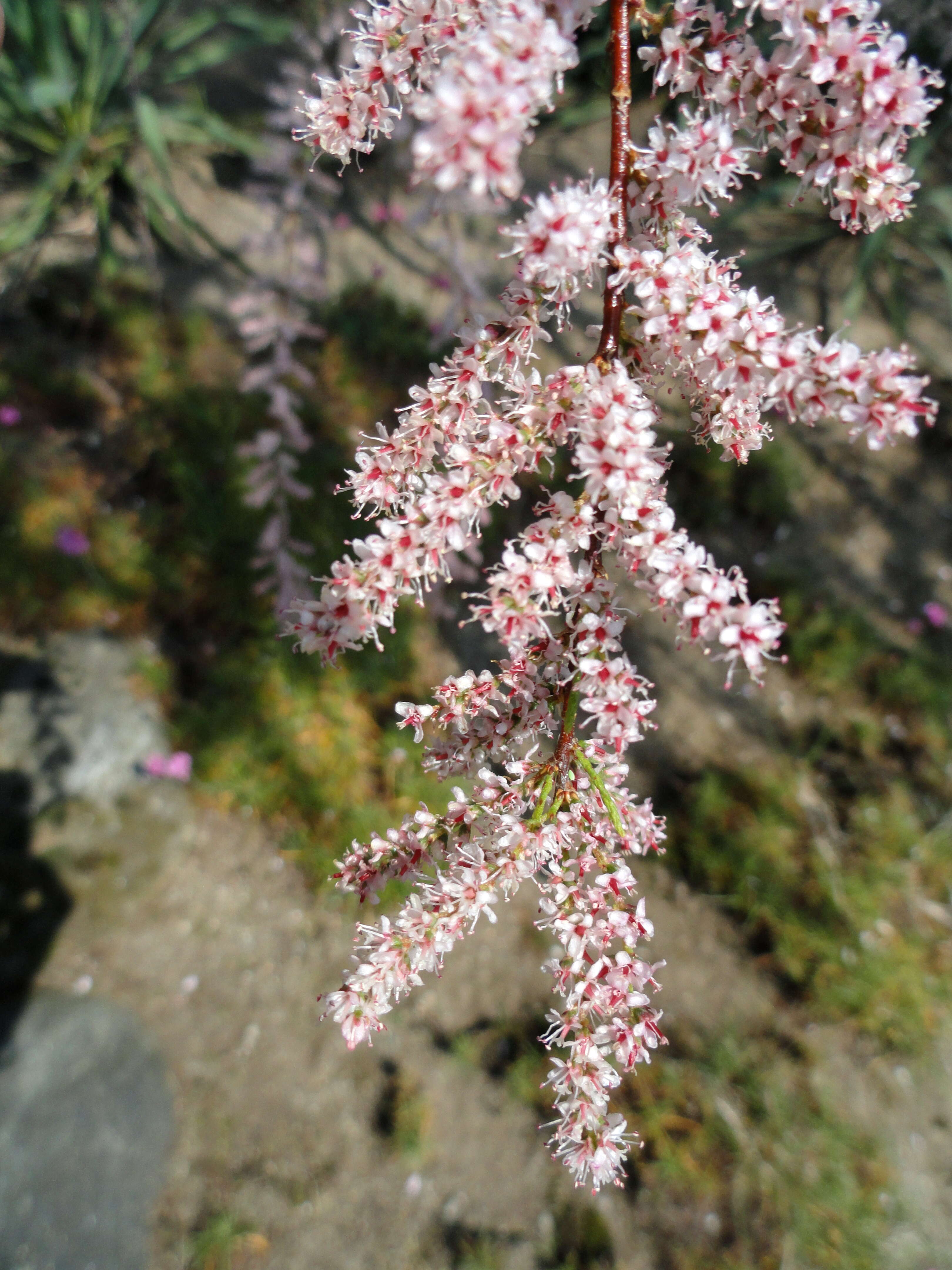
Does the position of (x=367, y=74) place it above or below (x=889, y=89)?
below

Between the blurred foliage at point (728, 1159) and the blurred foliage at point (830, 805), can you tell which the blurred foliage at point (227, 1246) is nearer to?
the blurred foliage at point (728, 1159)

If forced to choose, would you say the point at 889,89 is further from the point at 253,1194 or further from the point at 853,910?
the point at 253,1194

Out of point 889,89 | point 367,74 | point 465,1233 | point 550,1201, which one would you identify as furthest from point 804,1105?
point 367,74

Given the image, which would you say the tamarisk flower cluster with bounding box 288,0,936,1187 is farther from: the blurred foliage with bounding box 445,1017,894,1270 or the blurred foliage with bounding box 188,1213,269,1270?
the blurred foliage with bounding box 188,1213,269,1270

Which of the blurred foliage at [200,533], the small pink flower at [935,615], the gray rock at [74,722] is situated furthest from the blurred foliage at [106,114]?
the small pink flower at [935,615]

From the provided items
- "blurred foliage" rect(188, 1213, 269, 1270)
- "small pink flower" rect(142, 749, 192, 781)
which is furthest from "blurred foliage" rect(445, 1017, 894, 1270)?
"small pink flower" rect(142, 749, 192, 781)

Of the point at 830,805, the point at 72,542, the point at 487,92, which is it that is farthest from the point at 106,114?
the point at 830,805

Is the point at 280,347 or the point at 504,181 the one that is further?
the point at 280,347

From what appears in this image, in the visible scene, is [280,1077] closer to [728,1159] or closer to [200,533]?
[728,1159]
